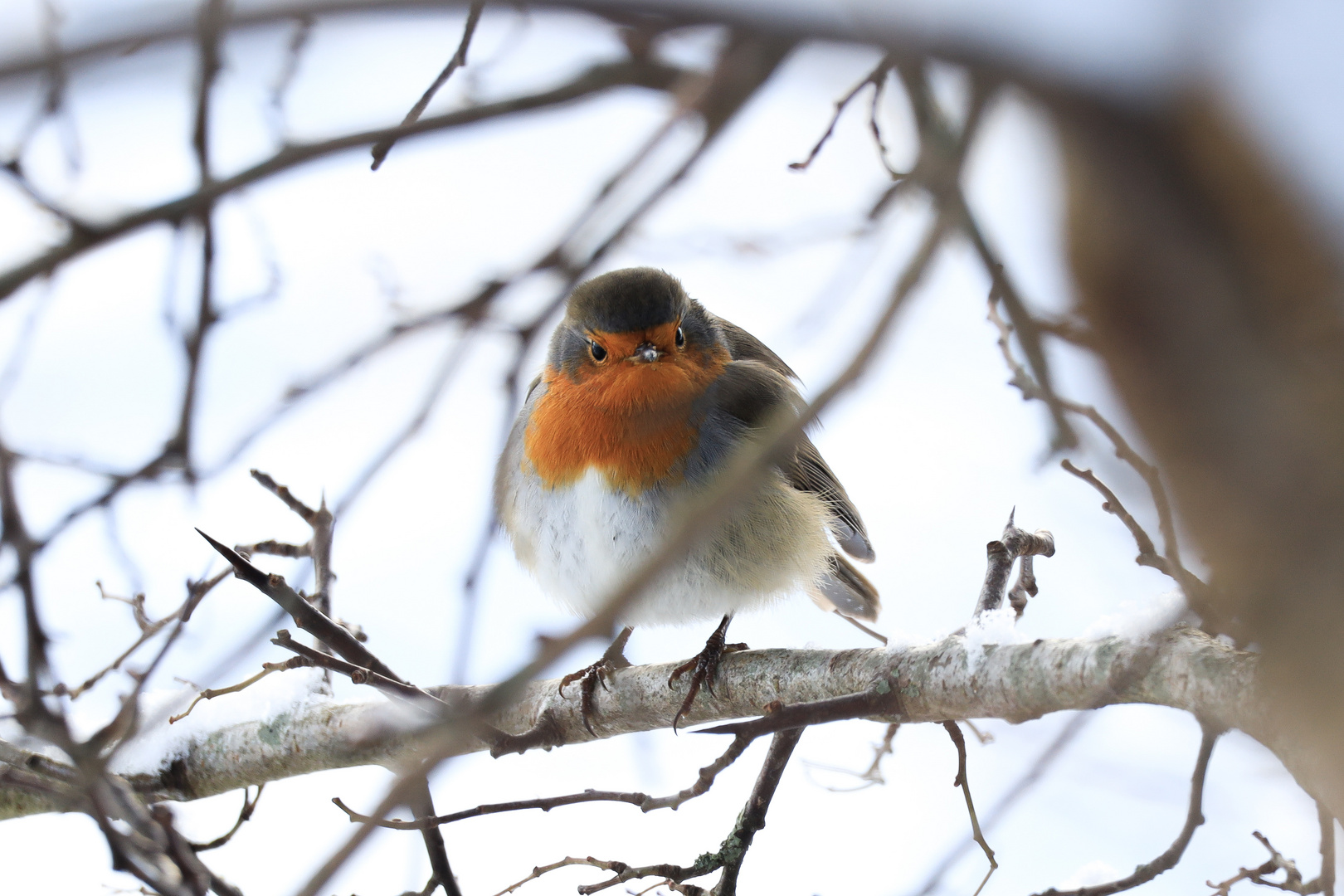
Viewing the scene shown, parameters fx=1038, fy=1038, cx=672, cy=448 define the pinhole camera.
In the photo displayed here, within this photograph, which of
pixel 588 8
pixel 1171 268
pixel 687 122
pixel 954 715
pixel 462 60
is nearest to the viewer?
pixel 1171 268

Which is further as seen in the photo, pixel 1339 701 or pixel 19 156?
pixel 19 156

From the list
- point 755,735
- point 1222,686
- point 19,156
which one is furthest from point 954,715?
point 19,156

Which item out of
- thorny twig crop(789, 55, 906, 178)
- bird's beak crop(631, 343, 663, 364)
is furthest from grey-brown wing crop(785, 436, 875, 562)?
thorny twig crop(789, 55, 906, 178)

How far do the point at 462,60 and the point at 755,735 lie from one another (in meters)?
1.19

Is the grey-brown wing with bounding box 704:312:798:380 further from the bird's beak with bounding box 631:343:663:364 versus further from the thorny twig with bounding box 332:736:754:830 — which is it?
the thorny twig with bounding box 332:736:754:830

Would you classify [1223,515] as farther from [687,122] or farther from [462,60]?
[462,60]

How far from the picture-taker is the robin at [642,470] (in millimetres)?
2824

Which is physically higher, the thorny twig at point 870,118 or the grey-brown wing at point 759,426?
the grey-brown wing at point 759,426

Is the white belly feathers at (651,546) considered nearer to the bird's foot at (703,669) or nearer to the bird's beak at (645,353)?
the bird's foot at (703,669)

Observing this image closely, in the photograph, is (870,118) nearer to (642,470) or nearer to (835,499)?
(642,470)

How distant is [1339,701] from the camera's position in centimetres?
74

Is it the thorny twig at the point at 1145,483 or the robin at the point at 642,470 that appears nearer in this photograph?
the thorny twig at the point at 1145,483

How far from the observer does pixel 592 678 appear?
272 cm

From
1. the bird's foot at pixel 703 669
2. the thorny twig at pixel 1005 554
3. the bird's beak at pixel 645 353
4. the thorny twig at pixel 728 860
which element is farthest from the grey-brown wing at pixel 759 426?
the thorny twig at pixel 728 860
